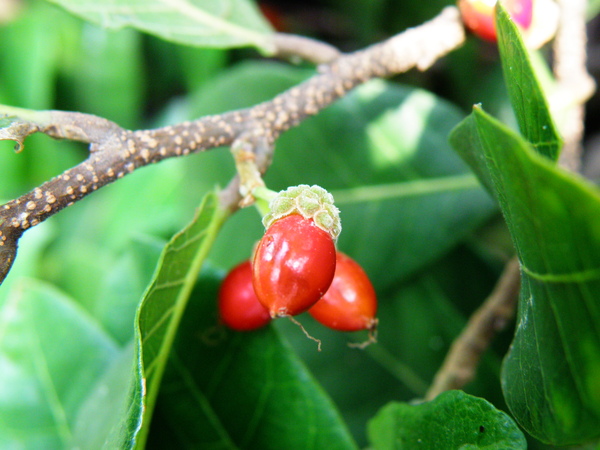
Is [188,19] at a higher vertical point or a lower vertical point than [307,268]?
higher

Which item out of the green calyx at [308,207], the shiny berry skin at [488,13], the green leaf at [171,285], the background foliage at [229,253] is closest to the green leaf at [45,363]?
the background foliage at [229,253]

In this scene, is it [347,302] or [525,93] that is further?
[347,302]

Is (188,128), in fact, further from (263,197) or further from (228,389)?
(228,389)

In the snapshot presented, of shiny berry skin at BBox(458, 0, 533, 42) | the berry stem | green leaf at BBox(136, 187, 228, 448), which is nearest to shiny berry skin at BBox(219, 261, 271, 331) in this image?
green leaf at BBox(136, 187, 228, 448)

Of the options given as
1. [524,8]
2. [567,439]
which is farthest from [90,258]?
[567,439]

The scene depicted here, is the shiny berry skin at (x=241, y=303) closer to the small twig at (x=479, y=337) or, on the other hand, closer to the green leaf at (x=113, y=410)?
the green leaf at (x=113, y=410)

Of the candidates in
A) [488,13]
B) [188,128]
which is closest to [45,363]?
[188,128]
